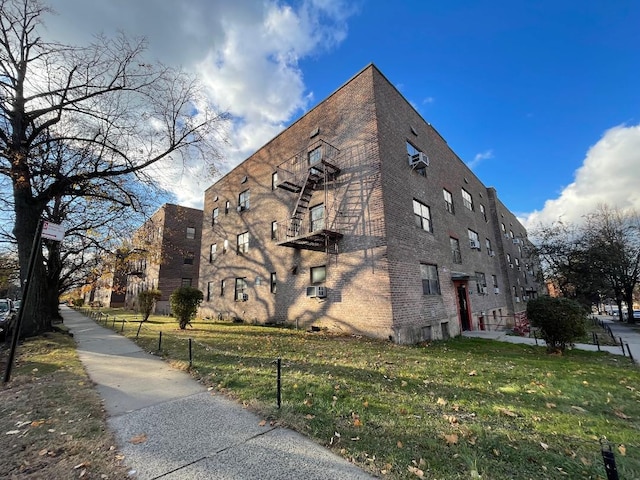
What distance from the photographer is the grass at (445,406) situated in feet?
9.88

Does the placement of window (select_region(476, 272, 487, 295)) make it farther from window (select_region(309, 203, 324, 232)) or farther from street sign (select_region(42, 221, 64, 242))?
street sign (select_region(42, 221, 64, 242))

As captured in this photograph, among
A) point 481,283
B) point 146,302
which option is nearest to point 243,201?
point 146,302

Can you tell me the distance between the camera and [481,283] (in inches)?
759

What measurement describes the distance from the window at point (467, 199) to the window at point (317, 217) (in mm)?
11846

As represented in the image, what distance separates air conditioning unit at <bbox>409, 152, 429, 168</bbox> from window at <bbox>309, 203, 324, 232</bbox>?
5.01m

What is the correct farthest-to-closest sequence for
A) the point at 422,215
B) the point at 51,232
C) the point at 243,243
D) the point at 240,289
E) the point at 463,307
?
the point at 243,243, the point at 240,289, the point at 463,307, the point at 422,215, the point at 51,232

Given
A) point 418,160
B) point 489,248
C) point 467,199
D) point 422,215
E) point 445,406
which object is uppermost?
point 467,199

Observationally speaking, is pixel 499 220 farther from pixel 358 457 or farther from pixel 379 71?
pixel 358 457

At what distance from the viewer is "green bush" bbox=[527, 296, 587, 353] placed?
30.8 feet

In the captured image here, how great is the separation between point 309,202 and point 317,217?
1024 millimetres

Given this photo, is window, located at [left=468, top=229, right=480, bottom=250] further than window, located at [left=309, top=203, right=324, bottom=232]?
Yes

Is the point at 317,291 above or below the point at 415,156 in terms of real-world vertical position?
below

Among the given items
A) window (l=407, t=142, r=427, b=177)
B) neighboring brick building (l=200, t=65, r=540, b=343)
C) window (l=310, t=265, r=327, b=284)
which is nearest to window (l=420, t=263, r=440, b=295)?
neighboring brick building (l=200, t=65, r=540, b=343)

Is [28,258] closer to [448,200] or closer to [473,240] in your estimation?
[448,200]
